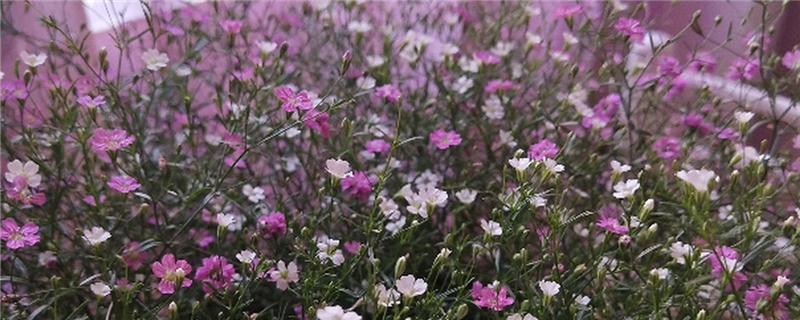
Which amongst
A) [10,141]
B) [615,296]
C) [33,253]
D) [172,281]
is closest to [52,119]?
[10,141]

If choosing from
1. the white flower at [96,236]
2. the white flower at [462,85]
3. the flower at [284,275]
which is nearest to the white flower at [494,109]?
the white flower at [462,85]

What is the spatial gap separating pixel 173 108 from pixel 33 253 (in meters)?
0.31

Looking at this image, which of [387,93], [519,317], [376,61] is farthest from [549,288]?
[376,61]

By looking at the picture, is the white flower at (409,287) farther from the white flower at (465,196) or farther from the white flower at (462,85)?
the white flower at (462,85)

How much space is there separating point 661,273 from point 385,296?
24 cm

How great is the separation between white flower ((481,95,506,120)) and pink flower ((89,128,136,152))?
0.44 meters

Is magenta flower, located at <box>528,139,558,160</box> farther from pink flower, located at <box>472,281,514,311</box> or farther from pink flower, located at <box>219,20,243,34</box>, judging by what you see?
pink flower, located at <box>219,20,243,34</box>

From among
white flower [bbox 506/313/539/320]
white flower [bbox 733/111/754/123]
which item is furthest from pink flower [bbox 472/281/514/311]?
white flower [bbox 733/111/754/123]

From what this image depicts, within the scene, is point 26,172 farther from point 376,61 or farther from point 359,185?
point 376,61

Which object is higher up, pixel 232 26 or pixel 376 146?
pixel 232 26

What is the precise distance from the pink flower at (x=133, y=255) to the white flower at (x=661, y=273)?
0.49 metres

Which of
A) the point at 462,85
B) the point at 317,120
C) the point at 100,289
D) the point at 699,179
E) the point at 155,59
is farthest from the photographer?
the point at 462,85

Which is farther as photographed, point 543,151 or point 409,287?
point 543,151

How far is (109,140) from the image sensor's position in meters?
0.74
